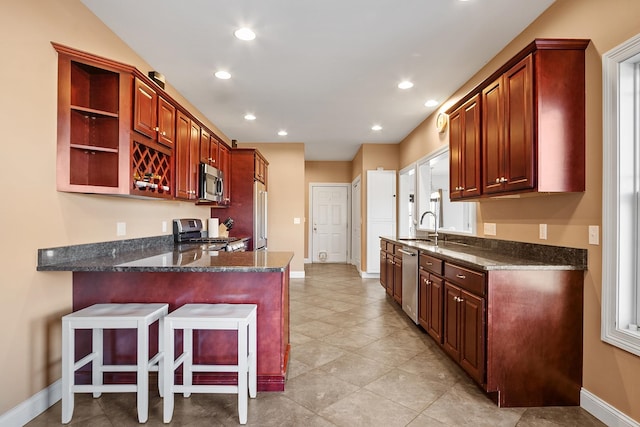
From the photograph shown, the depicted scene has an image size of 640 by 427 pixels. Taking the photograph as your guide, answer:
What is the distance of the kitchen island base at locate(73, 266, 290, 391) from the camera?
2312mm

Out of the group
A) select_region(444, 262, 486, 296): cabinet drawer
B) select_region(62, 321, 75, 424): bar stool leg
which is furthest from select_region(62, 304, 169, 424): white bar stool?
select_region(444, 262, 486, 296): cabinet drawer

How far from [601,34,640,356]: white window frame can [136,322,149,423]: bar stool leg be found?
2.65 meters

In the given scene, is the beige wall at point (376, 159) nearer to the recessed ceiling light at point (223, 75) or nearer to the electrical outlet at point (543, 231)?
the recessed ceiling light at point (223, 75)

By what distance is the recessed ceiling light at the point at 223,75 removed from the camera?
3.45 meters

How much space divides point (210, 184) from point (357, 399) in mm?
3001

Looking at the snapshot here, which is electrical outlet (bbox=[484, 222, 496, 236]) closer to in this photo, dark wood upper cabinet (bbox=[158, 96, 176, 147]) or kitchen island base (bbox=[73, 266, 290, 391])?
kitchen island base (bbox=[73, 266, 290, 391])

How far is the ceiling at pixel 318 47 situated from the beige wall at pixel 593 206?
0.29 meters

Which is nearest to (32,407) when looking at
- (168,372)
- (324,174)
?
(168,372)

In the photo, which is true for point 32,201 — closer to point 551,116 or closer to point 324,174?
point 551,116

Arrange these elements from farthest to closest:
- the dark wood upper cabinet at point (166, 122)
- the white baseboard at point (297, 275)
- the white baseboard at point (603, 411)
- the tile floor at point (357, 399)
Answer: the white baseboard at point (297, 275)
the dark wood upper cabinet at point (166, 122)
the tile floor at point (357, 399)
the white baseboard at point (603, 411)

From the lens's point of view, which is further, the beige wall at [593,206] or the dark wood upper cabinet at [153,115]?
the dark wood upper cabinet at [153,115]

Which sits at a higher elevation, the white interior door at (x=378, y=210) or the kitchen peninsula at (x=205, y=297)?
the white interior door at (x=378, y=210)

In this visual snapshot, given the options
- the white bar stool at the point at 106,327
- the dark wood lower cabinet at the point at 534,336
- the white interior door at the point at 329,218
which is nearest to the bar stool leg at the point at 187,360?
the white bar stool at the point at 106,327

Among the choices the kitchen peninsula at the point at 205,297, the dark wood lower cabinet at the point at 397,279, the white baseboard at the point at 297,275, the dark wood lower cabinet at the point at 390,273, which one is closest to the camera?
the kitchen peninsula at the point at 205,297
